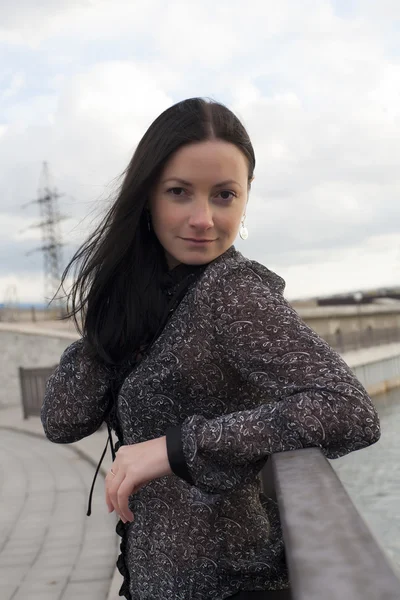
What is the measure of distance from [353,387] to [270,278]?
0.31m

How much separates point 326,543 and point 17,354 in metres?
18.4

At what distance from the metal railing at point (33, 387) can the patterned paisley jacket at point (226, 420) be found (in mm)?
12470

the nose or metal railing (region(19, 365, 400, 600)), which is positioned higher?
the nose

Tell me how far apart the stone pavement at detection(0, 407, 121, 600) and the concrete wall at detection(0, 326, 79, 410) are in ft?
26.9

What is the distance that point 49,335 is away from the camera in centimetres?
1798

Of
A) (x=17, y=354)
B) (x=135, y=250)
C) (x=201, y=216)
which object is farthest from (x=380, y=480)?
(x=201, y=216)

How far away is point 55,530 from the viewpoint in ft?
18.8

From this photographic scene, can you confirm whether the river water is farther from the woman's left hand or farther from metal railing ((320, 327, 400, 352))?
the woman's left hand

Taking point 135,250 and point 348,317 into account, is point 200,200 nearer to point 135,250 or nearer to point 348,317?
point 135,250

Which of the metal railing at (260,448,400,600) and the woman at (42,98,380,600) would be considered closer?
the metal railing at (260,448,400,600)

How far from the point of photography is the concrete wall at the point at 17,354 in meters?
18.1

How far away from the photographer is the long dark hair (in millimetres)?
1586

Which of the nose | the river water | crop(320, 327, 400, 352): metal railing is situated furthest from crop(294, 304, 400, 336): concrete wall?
the nose

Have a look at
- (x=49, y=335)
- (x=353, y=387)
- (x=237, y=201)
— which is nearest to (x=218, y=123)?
(x=237, y=201)
